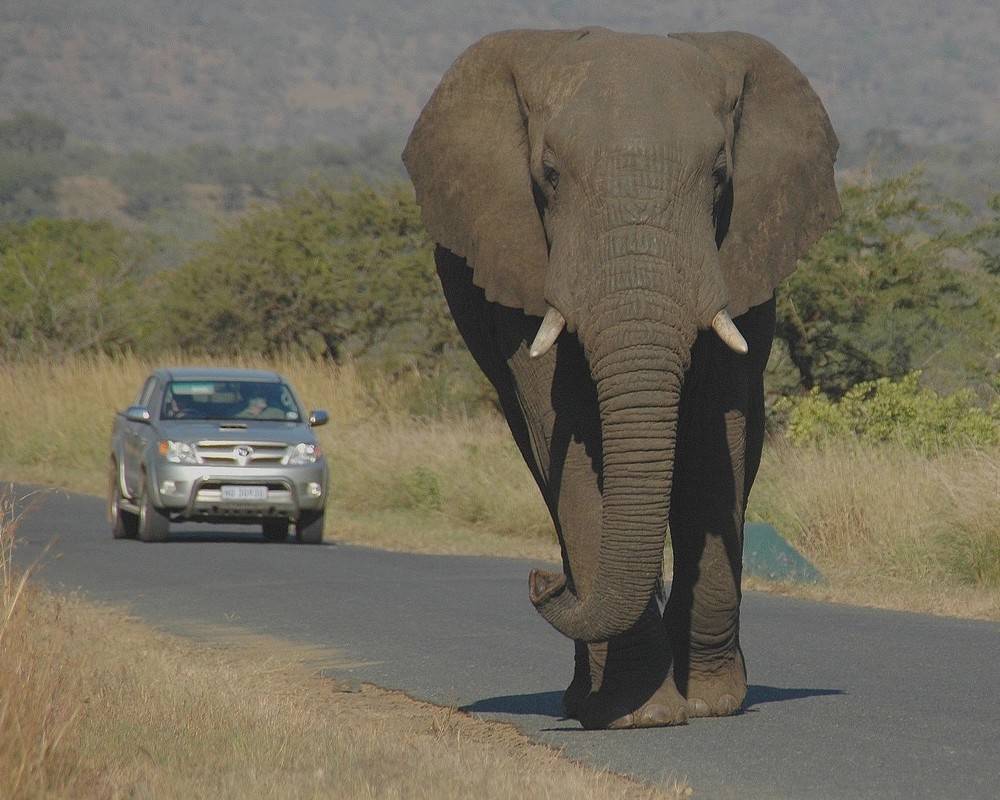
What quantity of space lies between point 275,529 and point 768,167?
50.4 ft

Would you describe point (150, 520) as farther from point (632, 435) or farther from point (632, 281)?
point (632, 281)

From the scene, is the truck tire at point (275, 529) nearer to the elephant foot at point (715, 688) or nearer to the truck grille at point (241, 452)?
the truck grille at point (241, 452)

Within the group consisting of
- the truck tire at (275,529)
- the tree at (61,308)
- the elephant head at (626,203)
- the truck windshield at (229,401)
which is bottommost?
the tree at (61,308)

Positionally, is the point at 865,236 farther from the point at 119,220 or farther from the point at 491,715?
the point at 119,220

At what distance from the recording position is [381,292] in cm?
4281

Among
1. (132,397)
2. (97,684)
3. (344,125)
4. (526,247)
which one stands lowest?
(344,125)

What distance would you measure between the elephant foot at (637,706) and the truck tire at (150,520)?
13606mm

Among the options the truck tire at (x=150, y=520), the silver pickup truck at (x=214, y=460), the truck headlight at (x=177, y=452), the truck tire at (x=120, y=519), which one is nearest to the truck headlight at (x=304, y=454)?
the silver pickup truck at (x=214, y=460)

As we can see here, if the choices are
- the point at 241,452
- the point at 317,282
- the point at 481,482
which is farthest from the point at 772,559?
the point at 317,282

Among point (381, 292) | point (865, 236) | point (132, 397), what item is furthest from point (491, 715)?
point (381, 292)

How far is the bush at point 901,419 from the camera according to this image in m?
22.7

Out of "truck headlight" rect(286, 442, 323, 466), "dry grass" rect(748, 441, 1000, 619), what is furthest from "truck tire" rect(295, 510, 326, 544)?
"dry grass" rect(748, 441, 1000, 619)

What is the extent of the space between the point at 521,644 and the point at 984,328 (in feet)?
50.4

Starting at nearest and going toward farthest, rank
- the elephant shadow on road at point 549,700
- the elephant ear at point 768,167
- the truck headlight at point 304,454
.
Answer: the elephant ear at point 768,167
the elephant shadow on road at point 549,700
the truck headlight at point 304,454
